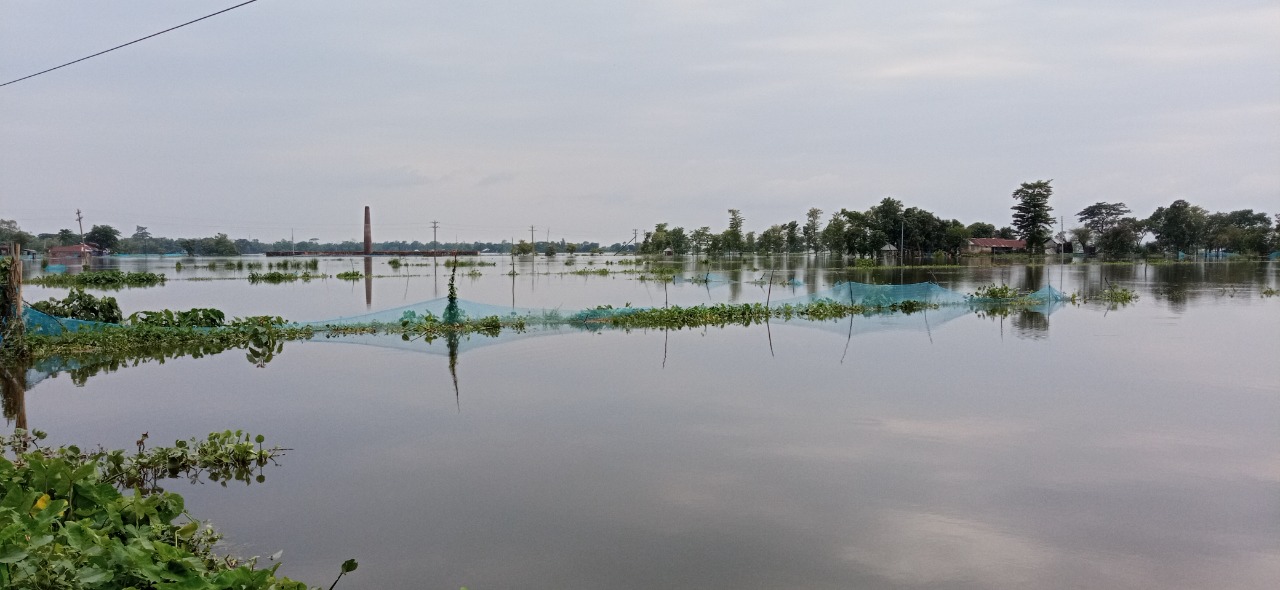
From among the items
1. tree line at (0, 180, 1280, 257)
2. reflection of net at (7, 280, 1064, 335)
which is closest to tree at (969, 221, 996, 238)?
tree line at (0, 180, 1280, 257)

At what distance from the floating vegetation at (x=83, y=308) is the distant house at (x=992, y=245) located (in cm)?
7587

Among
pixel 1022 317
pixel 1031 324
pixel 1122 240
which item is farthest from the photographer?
pixel 1122 240

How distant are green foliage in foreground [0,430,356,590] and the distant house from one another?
3200 inches

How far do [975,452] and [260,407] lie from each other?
7.82 metres

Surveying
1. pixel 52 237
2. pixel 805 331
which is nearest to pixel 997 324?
pixel 805 331

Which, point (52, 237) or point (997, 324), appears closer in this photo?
point (997, 324)

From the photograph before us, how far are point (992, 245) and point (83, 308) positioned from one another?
263 ft

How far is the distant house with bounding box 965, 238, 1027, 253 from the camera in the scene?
259 ft

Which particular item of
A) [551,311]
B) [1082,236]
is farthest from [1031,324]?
[1082,236]

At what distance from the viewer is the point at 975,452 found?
709cm

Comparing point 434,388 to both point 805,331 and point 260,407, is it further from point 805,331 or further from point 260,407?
point 805,331

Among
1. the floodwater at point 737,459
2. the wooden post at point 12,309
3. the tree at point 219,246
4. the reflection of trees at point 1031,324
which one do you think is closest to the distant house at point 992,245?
the reflection of trees at point 1031,324

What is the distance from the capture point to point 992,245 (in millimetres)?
Result: 79562

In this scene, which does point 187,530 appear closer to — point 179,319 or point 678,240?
point 179,319
